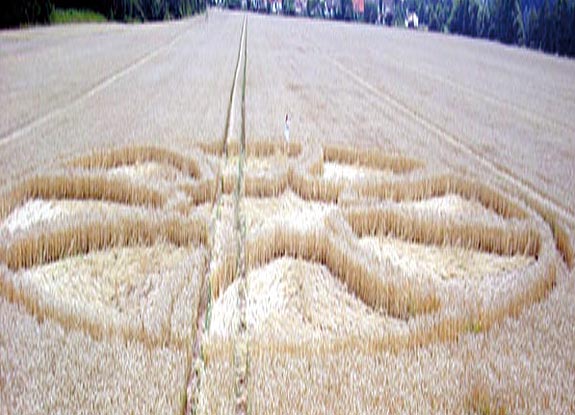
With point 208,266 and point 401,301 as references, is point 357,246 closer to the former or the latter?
point 401,301

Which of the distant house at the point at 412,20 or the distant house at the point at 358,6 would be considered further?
the distant house at the point at 358,6

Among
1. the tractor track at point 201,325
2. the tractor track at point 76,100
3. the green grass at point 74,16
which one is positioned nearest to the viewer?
the tractor track at point 201,325

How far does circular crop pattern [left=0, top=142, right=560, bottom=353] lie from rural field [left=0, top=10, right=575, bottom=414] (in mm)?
14

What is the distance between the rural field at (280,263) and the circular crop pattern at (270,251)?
1cm

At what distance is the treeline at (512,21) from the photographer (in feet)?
124

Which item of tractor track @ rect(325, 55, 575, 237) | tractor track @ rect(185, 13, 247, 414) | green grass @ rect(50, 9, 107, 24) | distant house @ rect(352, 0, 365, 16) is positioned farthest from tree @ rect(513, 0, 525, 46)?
tractor track @ rect(185, 13, 247, 414)

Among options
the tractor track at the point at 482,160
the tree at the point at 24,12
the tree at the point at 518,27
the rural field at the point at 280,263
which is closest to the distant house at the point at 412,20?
the tree at the point at 518,27

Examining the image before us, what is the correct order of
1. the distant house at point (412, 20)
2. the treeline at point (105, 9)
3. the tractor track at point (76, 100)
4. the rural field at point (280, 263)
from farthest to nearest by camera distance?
the distant house at point (412, 20) < the treeline at point (105, 9) < the tractor track at point (76, 100) < the rural field at point (280, 263)

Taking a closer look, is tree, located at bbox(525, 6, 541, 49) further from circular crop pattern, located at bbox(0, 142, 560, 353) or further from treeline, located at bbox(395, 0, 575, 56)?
circular crop pattern, located at bbox(0, 142, 560, 353)

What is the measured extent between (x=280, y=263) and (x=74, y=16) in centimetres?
3074

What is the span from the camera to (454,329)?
2354mm

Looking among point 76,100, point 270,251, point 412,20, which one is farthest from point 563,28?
point 412,20

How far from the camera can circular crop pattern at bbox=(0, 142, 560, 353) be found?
2414 millimetres

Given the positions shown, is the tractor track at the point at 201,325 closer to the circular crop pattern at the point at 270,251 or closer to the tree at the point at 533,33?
the circular crop pattern at the point at 270,251
